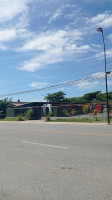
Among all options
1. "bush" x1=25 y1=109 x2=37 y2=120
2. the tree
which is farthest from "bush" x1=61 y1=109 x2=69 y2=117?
the tree

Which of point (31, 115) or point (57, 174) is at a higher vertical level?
point (31, 115)

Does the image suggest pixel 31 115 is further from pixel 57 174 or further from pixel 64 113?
pixel 57 174

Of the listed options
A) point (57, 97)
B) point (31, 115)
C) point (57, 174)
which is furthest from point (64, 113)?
point (57, 97)

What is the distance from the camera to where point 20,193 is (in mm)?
4297

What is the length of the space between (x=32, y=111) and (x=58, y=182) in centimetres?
2768

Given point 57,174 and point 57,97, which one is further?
point 57,97

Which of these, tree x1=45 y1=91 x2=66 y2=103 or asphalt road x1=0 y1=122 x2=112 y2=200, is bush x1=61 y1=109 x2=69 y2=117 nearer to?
asphalt road x1=0 y1=122 x2=112 y2=200

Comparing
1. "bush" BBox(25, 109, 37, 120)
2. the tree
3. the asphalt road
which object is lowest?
the asphalt road

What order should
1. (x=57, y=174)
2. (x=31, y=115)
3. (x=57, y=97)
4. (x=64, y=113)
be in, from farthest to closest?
1. (x=57, y=97)
2. (x=64, y=113)
3. (x=31, y=115)
4. (x=57, y=174)

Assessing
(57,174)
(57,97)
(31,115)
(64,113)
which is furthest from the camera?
(57,97)

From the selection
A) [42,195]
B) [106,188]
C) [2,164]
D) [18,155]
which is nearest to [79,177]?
[106,188]

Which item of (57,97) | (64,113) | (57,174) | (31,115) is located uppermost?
(57,97)

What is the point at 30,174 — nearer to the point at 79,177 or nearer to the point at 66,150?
the point at 79,177

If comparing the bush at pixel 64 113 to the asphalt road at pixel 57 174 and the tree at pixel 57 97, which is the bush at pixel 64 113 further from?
the tree at pixel 57 97
